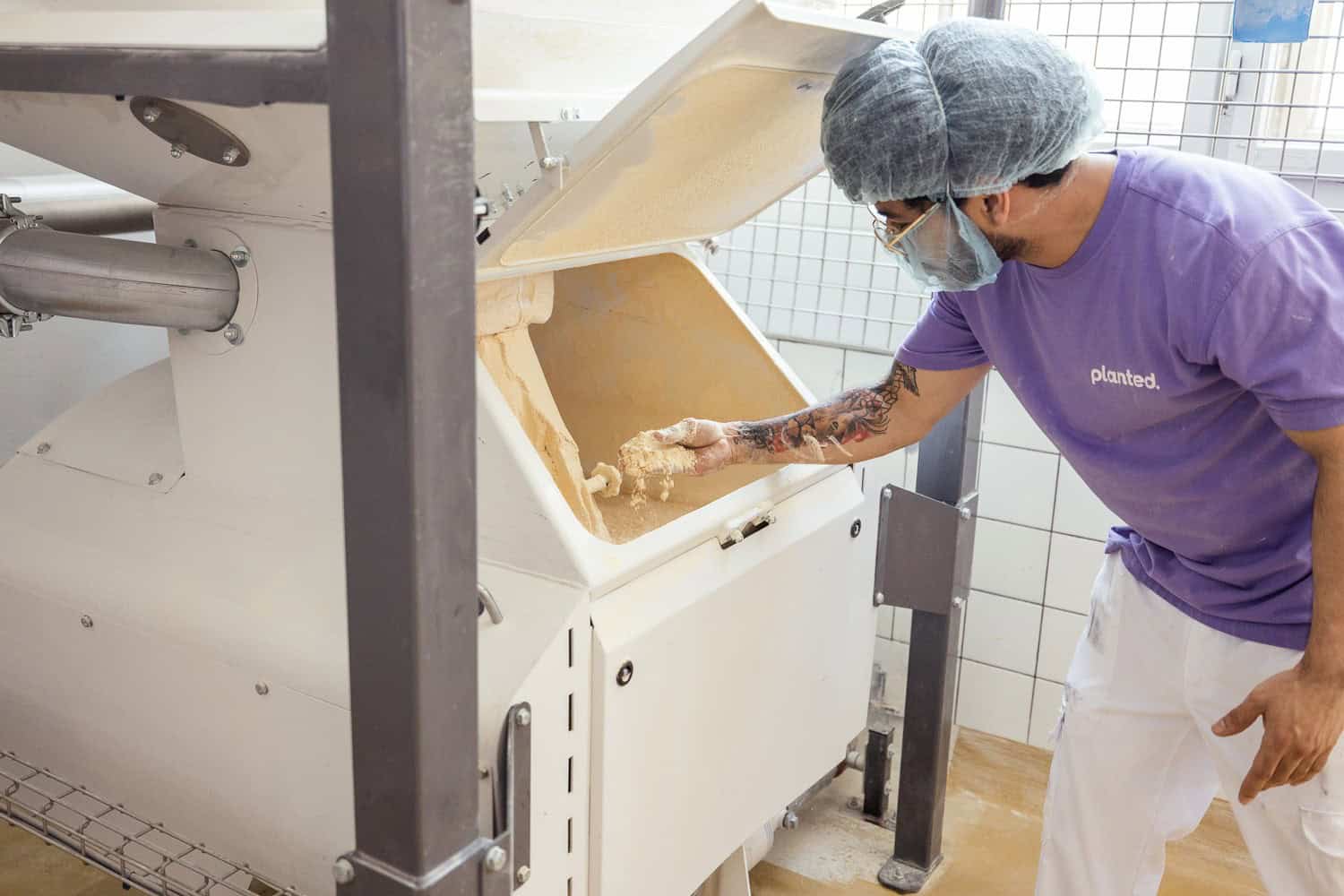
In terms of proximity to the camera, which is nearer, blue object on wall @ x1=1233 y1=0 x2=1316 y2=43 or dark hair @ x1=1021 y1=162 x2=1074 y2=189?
dark hair @ x1=1021 y1=162 x2=1074 y2=189

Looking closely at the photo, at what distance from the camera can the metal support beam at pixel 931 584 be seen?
1889mm

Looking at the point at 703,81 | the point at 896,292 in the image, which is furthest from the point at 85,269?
the point at 896,292

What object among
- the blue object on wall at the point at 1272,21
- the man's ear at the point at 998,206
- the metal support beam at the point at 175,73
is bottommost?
the man's ear at the point at 998,206

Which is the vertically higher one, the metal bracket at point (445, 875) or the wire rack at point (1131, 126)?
the wire rack at point (1131, 126)

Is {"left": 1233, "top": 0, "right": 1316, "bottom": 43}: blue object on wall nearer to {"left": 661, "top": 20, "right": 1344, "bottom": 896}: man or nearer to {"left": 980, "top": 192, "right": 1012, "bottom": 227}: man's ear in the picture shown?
{"left": 661, "top": 20, "right": 1344, "bottom": 896}: man

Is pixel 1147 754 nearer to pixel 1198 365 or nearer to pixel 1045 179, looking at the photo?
pixel 1198 365

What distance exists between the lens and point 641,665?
1.28 m

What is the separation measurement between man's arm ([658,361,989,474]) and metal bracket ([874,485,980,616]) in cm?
26

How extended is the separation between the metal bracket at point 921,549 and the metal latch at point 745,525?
0.40 meters

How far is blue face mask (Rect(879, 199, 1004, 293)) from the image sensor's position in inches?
49.9

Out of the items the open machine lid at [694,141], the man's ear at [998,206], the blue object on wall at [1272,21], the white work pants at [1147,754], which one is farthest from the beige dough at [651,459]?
the blue object on wall at [1272,21]

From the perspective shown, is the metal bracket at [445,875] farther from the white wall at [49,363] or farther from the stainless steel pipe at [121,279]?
the white wall at [49,363]

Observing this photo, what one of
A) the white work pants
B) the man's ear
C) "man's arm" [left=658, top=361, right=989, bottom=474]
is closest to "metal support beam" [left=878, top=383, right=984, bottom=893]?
"man's arm" [left=658, top=361, right=989, bottom=474]

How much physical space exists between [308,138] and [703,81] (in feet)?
1.23
